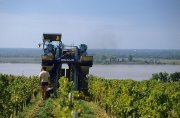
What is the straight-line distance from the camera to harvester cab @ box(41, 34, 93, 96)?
22.5 metres

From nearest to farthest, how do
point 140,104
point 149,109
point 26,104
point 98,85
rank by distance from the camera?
point 149,109 < point 140,104 < point 26,104 < point 98,85

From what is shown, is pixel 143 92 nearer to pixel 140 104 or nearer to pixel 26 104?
pixel 140 104

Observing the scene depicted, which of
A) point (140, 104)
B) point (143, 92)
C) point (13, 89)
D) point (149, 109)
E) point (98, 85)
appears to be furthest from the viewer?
point (98, 85)

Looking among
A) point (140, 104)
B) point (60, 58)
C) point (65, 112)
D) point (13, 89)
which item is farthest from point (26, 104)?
point (65, 112)

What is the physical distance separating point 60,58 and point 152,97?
10.1 metres

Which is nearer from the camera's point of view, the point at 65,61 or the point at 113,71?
the point at 65,61

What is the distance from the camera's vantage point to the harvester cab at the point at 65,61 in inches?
886

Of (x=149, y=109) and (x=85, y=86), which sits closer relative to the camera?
(x=149, y=109)

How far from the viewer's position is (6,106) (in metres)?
13.9

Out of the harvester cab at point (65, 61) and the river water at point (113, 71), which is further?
the river water at point (113, 71)

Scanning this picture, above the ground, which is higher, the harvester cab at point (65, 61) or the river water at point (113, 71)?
the harvester cab at point (65, 61)

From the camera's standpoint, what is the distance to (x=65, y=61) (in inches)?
893

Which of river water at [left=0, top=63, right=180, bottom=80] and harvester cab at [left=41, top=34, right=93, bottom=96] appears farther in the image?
river water at [left=0, top=63, right=180, bottom=80]

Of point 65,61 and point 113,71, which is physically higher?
point 65,61
